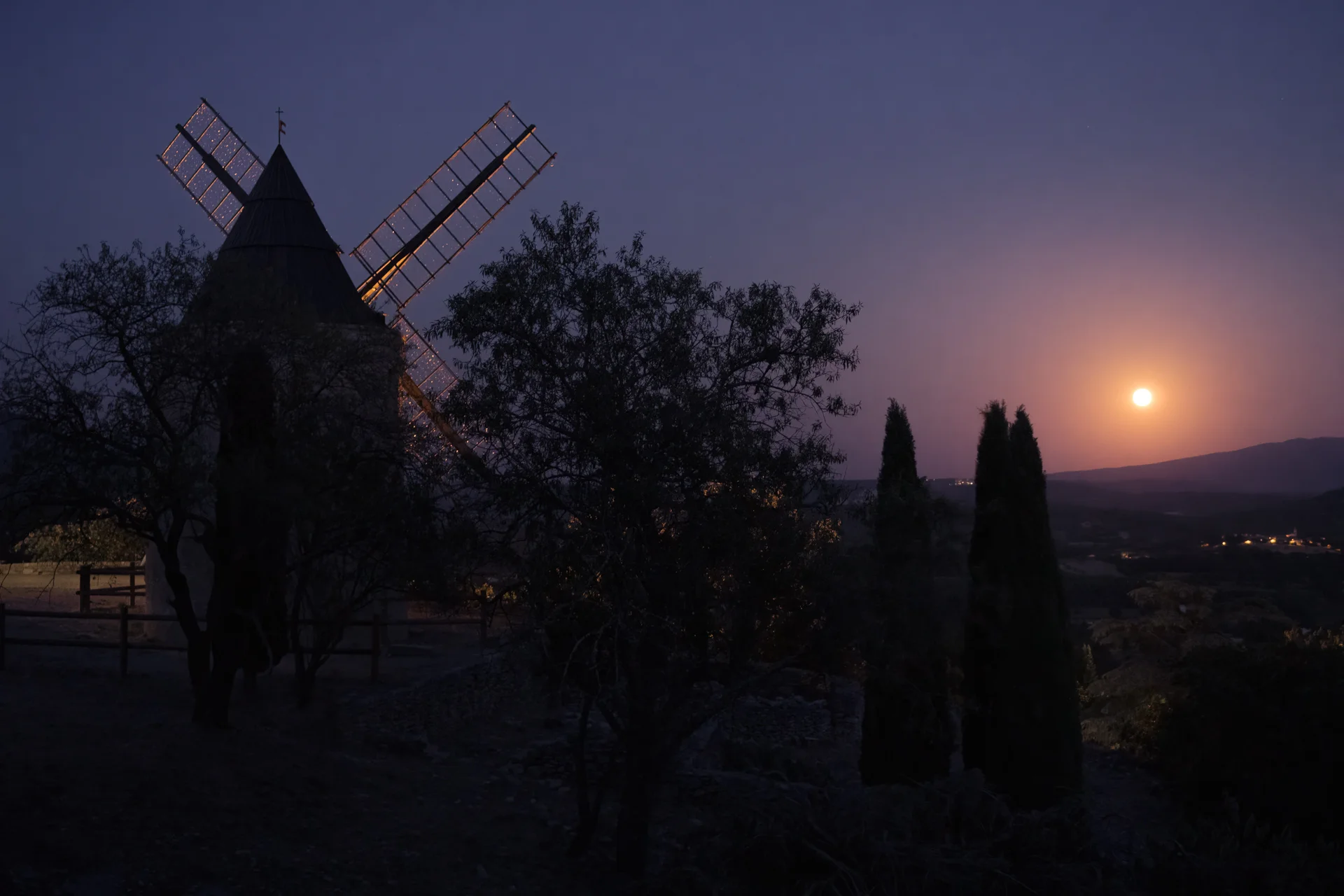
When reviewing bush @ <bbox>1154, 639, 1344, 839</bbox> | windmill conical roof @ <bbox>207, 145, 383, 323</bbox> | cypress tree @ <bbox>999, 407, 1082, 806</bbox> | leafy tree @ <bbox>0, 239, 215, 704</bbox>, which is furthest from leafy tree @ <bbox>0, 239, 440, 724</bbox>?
bush @ <bbox>1154, 639, 1344, 839</bbox>

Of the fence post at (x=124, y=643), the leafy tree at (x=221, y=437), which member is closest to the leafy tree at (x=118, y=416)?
the leafy tree at (x=221, y=437)

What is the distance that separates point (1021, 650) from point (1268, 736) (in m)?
3.06

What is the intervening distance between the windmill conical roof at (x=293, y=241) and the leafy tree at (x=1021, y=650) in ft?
32.3

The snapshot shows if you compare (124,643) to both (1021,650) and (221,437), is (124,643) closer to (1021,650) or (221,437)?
(221,437)

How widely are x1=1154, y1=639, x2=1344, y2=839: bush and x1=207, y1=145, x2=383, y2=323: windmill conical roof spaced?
13.2m

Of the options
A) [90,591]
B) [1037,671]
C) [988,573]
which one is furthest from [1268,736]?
[90,591]

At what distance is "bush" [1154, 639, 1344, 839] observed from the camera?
11102 mm

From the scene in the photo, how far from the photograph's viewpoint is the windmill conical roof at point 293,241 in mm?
15742

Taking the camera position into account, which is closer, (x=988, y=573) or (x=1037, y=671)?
(x=1037, y=671)

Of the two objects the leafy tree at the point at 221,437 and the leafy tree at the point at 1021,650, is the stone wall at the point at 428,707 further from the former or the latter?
the leafy tree at the point at 1021,650

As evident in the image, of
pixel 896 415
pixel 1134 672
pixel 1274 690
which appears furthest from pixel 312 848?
pixel 1134 672

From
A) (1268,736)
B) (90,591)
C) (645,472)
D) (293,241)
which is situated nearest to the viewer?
(645,472)

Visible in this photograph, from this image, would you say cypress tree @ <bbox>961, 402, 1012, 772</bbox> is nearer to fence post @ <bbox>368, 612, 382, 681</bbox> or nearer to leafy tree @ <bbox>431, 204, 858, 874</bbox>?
leafy tree @ <bbox>431, 204, 858, 874</bbox>

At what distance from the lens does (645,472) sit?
6.89 meters
